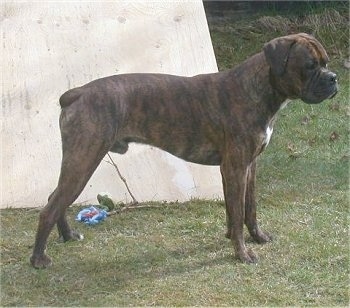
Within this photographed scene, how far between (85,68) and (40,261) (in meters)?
2.37

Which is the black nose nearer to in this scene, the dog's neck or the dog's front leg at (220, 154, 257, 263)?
the dog's neck

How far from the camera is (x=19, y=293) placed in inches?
192

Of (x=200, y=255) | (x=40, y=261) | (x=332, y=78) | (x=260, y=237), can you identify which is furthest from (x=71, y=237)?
(x=332, y=78)

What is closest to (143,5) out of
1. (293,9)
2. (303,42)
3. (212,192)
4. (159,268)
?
(212,192)

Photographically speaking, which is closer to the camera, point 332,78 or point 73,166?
point 73,166

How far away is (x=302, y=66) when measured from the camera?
17.2 ft

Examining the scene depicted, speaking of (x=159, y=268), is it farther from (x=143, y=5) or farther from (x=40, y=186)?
(x=143, y=5)

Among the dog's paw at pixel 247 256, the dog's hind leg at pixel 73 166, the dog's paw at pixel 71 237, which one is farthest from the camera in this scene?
the dog's paw at pixel 71 237

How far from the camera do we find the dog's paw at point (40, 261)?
5.20 meters

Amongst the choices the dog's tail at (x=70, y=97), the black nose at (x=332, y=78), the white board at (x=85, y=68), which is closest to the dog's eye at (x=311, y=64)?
the black nose at (x=332, y=78)

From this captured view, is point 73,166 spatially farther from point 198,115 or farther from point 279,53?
point 279,53

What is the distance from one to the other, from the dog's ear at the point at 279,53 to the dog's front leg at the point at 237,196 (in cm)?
66

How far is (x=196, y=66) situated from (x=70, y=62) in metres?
1.15

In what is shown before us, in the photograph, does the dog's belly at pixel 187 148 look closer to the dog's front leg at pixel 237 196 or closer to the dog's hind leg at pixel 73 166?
the dog's front leg at pixel 237 196
